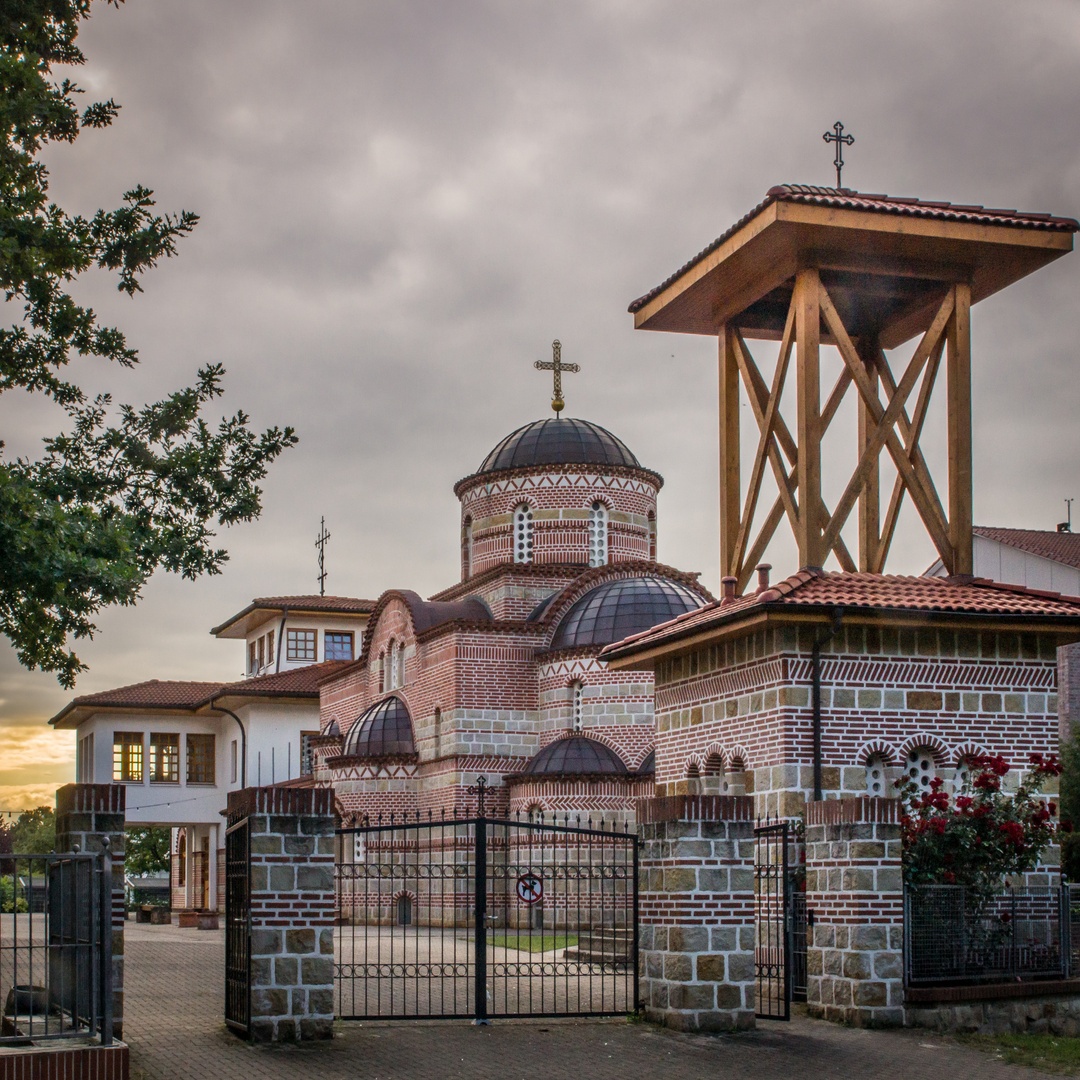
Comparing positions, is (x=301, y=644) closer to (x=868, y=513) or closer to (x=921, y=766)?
(x=868, y=513)

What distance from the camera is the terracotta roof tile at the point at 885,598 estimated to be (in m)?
14.8

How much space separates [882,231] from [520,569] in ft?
61.8

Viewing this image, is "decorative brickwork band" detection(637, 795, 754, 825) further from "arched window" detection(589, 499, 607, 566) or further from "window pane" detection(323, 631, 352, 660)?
"window pane" detection(323, 631, 352, 660)

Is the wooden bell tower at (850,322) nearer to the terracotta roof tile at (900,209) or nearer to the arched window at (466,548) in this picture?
the terracotta roof tile at (900,209)

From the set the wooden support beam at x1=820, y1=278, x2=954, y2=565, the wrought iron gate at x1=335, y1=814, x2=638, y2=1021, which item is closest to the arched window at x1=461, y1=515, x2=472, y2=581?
the wrought iron gate at x1=335, y1=814, x2=638, y2=1021

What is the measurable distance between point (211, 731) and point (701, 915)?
1481 inches

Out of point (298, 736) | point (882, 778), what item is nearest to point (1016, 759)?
point (882, 778)

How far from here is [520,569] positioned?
111ft

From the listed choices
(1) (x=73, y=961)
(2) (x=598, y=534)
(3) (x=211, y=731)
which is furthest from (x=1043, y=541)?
(1) (x=73, y=961)

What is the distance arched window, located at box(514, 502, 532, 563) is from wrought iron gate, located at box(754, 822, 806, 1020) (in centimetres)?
2061

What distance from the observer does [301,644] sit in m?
49.6

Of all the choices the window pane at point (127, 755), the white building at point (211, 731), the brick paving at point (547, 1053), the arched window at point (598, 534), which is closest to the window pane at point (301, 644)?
the white building at point (211, 731)

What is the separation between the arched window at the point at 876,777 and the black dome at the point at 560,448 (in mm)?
20388

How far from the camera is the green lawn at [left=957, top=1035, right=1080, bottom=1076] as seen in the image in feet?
38.1
